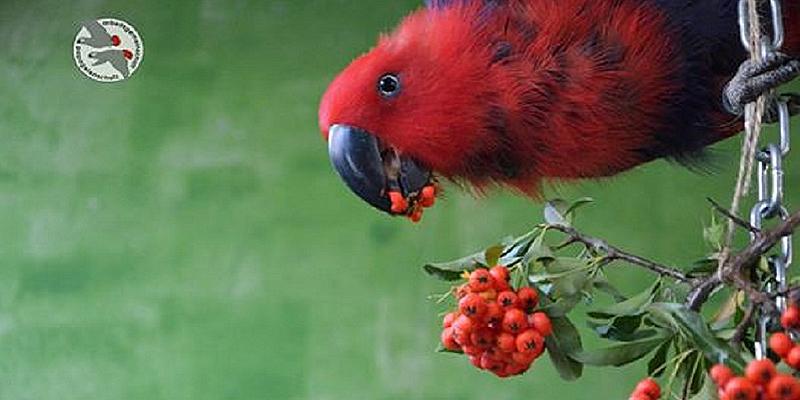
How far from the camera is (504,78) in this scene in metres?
0.85

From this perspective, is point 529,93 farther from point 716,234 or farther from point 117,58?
point 117,58

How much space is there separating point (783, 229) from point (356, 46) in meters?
1.19

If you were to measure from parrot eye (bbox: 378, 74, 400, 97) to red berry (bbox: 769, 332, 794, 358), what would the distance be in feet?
1.55

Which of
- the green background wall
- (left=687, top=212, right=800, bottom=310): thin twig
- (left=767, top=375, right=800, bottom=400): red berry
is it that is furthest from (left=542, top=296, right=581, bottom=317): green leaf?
the green background wall

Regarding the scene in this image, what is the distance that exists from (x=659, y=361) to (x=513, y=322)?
0.11 metres

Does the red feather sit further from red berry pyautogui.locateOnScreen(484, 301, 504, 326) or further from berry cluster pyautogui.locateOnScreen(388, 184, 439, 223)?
red berry pyautogui.locateOnScreen(484, 301, 504, 326)

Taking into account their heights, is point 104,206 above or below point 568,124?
above

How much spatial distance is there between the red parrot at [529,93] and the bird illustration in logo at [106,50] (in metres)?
0.86

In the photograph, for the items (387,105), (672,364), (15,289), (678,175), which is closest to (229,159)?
(15,289)

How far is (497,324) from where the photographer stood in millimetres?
571

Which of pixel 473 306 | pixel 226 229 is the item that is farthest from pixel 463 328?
pixel 226 229

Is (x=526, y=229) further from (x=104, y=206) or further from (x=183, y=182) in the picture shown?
(x=104, y=206)

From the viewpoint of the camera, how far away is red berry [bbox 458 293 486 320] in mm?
561

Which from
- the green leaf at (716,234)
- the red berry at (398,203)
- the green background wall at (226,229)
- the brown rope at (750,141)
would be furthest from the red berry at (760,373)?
the green background wall at (226,229)
